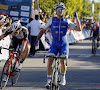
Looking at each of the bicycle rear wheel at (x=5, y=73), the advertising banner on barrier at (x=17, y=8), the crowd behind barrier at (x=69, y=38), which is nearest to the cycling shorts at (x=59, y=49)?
the bicycle rear wheel at (x=5, y=73)

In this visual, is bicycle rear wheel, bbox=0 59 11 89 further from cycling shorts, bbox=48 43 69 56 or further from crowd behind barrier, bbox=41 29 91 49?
crowd behind barrier, bbox=41 29 91 49

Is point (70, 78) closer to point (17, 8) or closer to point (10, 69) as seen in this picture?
point (10, 69)

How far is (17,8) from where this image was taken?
26.1 m

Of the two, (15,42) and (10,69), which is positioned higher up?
(15,42)

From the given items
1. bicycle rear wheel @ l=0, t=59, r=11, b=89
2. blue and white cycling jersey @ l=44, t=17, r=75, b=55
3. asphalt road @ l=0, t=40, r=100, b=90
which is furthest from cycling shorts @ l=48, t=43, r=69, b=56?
bicycle rear wheel @ l=0, t=59, r=11, b=89

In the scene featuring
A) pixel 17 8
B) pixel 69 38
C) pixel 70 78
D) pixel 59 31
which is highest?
pixel 17 8

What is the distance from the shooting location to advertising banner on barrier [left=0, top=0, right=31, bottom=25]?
2588 cm

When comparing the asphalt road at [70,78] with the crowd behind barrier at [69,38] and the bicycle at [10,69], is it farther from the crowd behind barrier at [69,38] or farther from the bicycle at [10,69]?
the crowd behind barrier at [69,38]

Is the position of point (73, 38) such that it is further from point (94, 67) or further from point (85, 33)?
point (94, 67)

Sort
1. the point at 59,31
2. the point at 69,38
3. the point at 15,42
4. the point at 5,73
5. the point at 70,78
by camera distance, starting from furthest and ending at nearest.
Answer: the point at 69,38 → the point at 70,78 → the point at 15,42 → the point at 5,73 → the point at 59,31

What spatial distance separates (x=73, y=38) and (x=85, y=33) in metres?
11.8

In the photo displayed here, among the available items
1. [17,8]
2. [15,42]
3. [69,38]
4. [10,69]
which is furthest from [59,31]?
[69,38]

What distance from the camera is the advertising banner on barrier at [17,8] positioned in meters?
25.9

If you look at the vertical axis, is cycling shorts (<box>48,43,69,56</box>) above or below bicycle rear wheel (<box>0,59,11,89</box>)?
above
